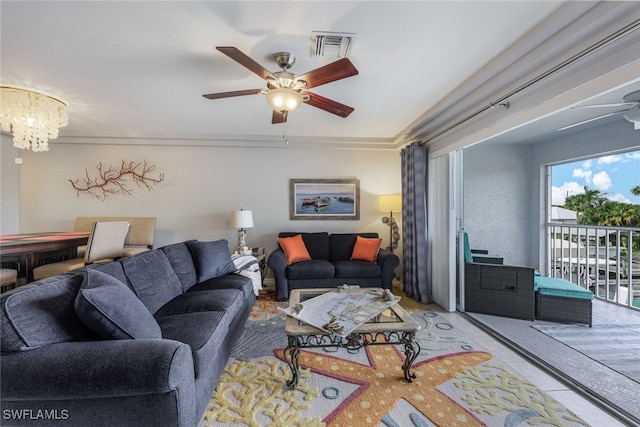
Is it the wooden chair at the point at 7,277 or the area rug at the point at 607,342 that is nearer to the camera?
the area rug at the point at 607,342

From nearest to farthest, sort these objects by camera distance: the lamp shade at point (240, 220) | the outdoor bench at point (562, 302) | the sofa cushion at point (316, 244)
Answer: the outdoor bench at point (562, 302), the lamp shade at point (240, 220), the sofa cushion at point (316, 244)

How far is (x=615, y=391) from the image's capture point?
5.92ft

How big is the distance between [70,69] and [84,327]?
2168 millimetres

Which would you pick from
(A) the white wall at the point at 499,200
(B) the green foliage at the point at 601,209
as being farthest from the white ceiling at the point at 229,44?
(B) the green foliage at the point at 601,209

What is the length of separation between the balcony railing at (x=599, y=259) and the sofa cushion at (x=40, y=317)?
5.46 meters

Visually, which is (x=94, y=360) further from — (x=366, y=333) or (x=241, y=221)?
(x=241, y=221)

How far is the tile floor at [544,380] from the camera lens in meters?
1.59

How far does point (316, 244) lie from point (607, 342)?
3269mm

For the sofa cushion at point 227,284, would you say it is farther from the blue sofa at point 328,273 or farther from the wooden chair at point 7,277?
the wooden chair at point 7,277

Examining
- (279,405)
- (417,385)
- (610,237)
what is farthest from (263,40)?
(610,237)

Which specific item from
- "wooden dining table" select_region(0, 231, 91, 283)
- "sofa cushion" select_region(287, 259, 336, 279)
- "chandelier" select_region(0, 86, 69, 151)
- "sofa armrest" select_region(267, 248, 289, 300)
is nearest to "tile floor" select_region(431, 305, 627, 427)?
"sofa cushion" select_region(287, 259, 336, 279)

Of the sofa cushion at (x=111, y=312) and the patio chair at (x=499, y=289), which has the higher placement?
the sofa cushion at (x=111, y=312)
